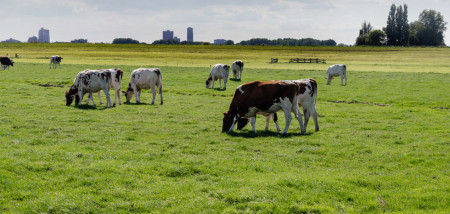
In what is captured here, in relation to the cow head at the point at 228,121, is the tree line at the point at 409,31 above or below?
above

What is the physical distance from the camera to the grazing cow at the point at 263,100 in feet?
49.2

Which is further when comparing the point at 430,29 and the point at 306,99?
the point at 430,29

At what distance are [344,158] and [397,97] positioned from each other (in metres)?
18.0

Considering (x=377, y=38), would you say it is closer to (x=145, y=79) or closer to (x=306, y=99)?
(x=145, y=79)

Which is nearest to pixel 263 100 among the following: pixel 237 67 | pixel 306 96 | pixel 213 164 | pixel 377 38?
pixel 306 96

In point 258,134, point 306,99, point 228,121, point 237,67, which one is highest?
point 237,67

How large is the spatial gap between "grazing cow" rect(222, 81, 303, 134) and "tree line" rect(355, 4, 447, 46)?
16451 centimetres

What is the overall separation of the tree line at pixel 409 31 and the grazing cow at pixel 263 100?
165m

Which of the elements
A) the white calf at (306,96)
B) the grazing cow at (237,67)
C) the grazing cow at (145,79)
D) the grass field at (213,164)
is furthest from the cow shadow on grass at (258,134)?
the grazing cow at (237,67)

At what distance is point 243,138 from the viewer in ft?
47.6

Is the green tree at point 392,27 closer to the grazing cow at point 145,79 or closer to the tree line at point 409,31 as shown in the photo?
the tree line at point 409,31

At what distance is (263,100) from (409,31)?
169 meters

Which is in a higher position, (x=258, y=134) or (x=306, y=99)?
(x=306, y=99)

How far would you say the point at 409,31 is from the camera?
16388 cm
